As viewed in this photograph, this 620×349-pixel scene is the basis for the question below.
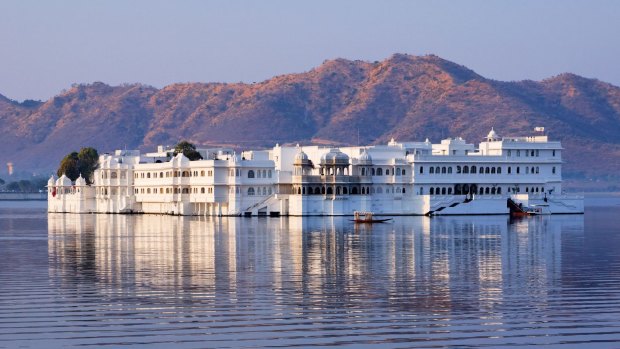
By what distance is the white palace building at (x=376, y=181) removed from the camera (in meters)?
96.3

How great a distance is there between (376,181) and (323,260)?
53.3 meters

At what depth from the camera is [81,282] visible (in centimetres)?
3678

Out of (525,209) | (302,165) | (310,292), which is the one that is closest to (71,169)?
(302,165)

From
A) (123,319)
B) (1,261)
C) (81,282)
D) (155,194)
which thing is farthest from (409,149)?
(123,319)

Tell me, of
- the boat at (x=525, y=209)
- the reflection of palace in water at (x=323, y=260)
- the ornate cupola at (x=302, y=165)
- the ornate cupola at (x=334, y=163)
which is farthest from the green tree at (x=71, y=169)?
the reflection of palace in water at (x=323, y=260)

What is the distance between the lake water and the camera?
26062mm

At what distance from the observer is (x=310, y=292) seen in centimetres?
3378

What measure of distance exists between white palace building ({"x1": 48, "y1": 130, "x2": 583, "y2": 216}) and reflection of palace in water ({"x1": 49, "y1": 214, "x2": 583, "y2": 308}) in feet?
60.7

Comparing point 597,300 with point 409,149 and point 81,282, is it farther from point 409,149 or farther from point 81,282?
point 409,149

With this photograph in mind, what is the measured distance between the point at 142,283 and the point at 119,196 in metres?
79.4

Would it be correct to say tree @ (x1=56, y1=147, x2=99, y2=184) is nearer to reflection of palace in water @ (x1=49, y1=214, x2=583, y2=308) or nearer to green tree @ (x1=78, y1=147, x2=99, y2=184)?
green tree @ (x1=78, y1=147, x2=99, y2=184)

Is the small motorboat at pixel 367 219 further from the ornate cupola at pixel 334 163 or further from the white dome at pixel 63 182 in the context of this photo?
the white dome at pixel 63 182

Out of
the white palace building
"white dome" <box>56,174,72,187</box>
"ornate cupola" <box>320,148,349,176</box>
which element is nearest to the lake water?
"ornate cupola" <box>320,148,349,176</box>

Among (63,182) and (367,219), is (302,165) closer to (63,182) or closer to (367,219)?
(367,219)
